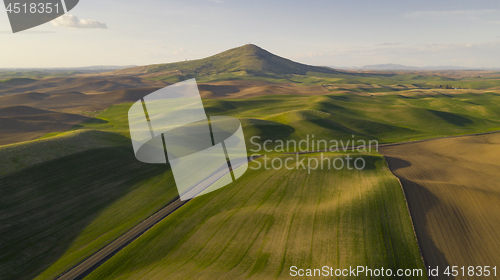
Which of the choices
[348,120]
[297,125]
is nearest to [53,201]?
[297,125]

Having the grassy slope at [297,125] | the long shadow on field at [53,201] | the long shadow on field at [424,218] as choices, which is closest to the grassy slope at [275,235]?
the long shadow on field at [424,218]

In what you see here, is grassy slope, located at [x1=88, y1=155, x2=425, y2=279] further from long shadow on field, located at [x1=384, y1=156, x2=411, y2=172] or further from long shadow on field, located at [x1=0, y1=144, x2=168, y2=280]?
long shadow on field, located at [x1=384, y1=156, x2=411, y2=172]

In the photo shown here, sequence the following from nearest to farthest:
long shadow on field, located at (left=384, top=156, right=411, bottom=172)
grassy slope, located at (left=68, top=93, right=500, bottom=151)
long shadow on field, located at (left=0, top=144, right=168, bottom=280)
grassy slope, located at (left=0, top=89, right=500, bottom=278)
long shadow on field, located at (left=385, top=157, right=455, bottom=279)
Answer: long shadow on field, located at (left=385, top=157, right=455, bottom=279), long shadow on field, located at (left=0, top=144, right=168, bottom=280), grassy slope, located at (left=0, top=89, right=500, bottom=278), long shadow on field, located at (left=384, top=156, right=411, bottom=172), grassy slope, located at (left=68, top=93, right=500, bottom=151)

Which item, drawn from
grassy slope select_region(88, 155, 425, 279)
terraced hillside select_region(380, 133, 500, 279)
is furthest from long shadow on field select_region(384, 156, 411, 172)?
grassy slope select_region(88, 155, 425, 279)

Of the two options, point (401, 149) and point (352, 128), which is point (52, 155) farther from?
point (352, 128)

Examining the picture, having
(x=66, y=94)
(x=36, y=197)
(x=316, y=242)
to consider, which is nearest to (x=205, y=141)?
(x=36, y=197)

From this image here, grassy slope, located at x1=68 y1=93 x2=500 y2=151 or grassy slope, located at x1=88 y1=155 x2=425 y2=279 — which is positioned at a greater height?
grassy slope, located at x1=68 y1=93 x2=500 y2=151

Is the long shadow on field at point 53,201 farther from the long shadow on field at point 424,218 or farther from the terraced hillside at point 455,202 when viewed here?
the terraced hillside at point 455,202
